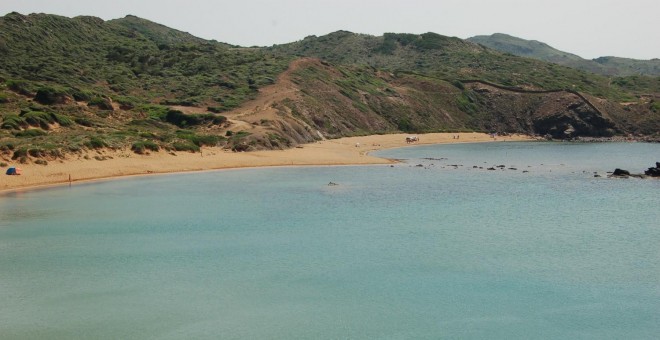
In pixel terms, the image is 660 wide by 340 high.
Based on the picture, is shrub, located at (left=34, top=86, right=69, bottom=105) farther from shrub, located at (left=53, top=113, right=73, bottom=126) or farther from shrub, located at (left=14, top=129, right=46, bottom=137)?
shrub, located at (left=14, top=129, right=46, bottom=137)

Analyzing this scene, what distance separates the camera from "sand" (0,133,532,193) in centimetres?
5962

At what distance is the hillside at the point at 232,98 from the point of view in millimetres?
84438

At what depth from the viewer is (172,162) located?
73562 mm

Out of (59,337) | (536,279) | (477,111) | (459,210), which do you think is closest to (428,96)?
(477,111)

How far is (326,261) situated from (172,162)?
142ft

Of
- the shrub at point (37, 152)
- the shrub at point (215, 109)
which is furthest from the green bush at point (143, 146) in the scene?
the shrub at point (215, 109)

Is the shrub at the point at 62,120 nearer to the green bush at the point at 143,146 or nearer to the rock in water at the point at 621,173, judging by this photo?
the green bush at the point at 143,146

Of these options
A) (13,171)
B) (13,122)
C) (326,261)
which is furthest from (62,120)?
(326,261)

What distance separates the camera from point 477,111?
155625 mm

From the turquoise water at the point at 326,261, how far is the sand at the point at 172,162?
3479mm

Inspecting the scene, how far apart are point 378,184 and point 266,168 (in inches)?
693

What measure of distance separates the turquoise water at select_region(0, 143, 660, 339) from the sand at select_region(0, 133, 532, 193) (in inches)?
137

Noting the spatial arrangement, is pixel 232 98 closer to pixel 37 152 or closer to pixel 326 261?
pixel 37 152

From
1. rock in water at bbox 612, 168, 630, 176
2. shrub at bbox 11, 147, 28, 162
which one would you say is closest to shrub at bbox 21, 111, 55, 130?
shrub at bbox 11, 147, 28, 162
